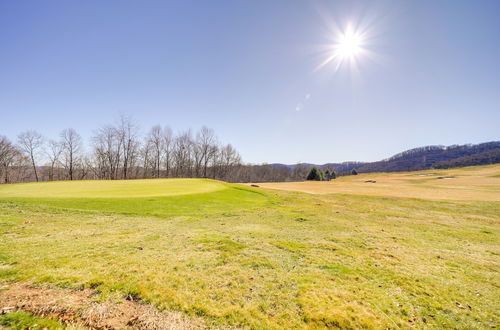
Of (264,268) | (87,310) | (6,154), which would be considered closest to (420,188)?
(264,268)

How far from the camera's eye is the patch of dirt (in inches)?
128

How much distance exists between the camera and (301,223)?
1181cm

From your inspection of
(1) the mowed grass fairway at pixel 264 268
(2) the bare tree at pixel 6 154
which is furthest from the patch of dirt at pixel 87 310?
(2) the bare tree at pixel 6 154

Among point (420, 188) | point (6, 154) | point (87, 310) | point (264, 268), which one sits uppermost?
point (6, 154)

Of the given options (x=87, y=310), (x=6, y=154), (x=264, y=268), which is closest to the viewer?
(x=87, y=310)

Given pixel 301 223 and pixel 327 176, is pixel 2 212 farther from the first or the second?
pixel 327 176

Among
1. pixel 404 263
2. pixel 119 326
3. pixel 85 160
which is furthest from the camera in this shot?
pixel 85 160

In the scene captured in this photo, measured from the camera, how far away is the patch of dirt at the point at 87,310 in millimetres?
3264

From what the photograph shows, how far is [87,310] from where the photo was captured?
3.51 m

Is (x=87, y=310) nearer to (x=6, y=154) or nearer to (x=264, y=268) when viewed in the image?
(x=264, y=268)

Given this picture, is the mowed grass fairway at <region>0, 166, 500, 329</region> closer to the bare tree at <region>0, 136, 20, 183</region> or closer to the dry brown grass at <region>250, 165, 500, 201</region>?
the dry brown grass at <region>250, 165, 500, 201</region>

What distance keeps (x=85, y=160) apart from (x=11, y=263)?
59017 mm

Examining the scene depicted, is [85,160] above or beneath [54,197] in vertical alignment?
above

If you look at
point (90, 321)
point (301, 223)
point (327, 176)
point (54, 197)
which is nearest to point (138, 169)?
point (54, 197)
